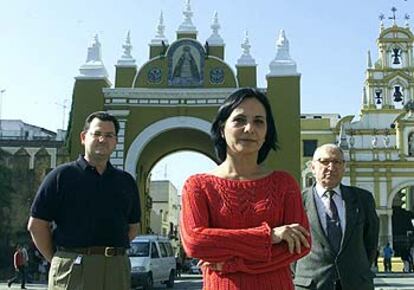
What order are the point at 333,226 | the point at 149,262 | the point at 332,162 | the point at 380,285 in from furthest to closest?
the point at 380,285, the point at 149,262, the point at 332,162, the point at 333,226

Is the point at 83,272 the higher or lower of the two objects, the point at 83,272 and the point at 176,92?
the lower

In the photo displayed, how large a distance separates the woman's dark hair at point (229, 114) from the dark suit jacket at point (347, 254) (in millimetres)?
1562

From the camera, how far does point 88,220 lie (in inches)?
147

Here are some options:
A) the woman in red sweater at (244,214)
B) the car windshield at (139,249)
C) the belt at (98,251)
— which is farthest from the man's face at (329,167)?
the car windshield at (139,249)

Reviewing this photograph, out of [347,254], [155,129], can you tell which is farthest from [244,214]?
[155,129]

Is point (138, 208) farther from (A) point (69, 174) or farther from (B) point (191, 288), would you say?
(B) point (191, 288)

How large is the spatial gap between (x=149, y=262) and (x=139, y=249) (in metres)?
0.46

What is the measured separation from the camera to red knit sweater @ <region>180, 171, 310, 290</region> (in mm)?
2404

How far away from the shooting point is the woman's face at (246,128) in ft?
8.52

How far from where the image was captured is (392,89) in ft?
119

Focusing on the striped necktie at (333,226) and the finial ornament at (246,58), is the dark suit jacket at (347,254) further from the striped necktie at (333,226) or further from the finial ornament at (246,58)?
the finial ornament at (246,58)

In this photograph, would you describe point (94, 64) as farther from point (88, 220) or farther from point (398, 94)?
point (398, 94)

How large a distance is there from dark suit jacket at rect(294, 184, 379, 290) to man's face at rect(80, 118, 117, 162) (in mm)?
1483

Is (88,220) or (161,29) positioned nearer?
(88,220)
